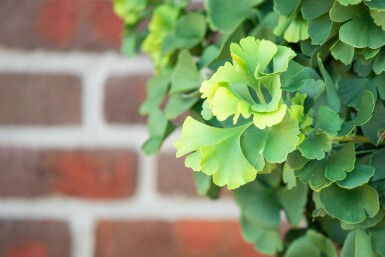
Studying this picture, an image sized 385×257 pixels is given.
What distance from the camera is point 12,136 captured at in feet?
2.16

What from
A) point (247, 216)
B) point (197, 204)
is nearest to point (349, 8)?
point (247, 216)

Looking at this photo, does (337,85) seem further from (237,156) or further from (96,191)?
(96,191)

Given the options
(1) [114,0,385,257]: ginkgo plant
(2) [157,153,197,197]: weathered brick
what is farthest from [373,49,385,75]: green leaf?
(2) [157,153,197,197]: weathered brick

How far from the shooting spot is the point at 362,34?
0.99ft

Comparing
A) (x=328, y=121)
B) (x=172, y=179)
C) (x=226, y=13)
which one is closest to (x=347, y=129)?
(x=328, y=121)

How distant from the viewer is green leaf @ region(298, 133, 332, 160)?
280 millimetres

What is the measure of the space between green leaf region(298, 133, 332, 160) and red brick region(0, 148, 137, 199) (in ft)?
1.24

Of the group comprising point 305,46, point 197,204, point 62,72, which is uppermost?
point 305,46

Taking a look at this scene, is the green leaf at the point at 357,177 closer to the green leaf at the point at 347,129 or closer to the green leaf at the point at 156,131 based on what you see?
the green leaf at the point at 347,129

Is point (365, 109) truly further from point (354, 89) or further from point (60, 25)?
point (60, 25)

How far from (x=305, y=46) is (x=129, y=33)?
0.54 ft

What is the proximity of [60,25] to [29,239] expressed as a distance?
209 mm

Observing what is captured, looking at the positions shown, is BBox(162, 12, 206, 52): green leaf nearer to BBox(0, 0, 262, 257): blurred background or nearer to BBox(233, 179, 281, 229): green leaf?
BBox(233, 179, 281, 229): green leaf

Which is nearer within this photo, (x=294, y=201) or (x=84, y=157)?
(x=294, y=201)
